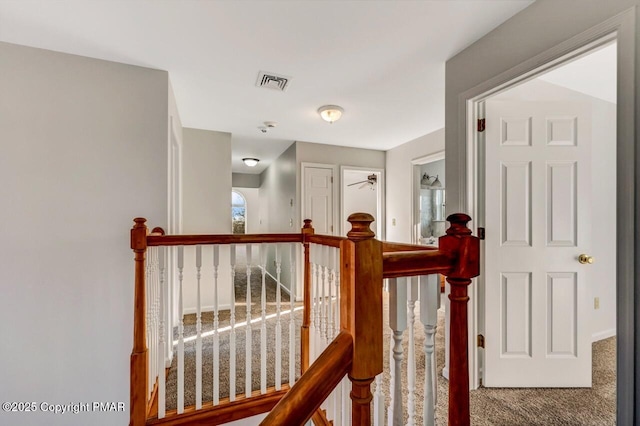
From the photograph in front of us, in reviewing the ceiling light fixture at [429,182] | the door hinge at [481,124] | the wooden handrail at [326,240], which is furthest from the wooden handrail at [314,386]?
the ceiling light fixture at [429,182]

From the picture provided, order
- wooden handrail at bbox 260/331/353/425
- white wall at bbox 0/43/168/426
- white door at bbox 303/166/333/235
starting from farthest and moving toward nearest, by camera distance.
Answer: white door at bbox 303/166/333/235
white wall at bbox 0/43/168/426
wooden handrail at bbox 260/331/353/425

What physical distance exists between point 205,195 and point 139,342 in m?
2.26

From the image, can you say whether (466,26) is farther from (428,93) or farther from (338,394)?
(338,394)

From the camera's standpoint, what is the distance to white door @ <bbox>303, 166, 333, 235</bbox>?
4.28 metres

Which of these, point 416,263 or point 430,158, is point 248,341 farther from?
point 430,158

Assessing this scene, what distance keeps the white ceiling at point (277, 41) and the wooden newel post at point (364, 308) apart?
1.43 meters

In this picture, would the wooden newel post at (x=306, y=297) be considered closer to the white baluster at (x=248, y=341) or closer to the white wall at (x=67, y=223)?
the white baluster at (x=248, y=341)

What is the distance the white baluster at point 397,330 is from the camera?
2.68 ft

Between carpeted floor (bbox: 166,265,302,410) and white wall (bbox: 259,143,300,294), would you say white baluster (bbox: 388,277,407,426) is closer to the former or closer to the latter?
carpeted floor (bbox: 166,265,302,410)

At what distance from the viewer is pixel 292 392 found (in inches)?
24.9

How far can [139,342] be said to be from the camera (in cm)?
163

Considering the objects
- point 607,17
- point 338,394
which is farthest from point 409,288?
point 607,17

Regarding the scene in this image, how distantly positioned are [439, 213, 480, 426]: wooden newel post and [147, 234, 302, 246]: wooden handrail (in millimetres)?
1347

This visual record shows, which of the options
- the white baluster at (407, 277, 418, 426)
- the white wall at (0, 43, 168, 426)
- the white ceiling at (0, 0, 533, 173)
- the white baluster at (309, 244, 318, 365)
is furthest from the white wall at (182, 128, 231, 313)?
the white baluster at (407, 277, 418, 426)
